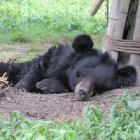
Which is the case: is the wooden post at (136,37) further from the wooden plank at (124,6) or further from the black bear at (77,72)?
the black bear at (77,72)

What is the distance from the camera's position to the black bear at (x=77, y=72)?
20.8ft

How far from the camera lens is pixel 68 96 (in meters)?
6.25

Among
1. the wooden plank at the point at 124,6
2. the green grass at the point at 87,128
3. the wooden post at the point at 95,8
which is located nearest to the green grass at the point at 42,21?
the wooden post at the point at 95,8

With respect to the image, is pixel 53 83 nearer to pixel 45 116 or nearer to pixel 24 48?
pixel 45 116

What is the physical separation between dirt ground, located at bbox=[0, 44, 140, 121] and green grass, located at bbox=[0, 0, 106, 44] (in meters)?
4.82

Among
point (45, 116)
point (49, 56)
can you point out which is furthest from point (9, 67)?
point (45, 116)

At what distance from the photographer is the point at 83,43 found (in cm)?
669

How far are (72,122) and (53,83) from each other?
2.06 metres

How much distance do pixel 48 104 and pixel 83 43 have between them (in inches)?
53.2

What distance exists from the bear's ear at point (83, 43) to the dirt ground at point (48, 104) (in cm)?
73

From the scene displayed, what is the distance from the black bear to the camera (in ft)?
20.8

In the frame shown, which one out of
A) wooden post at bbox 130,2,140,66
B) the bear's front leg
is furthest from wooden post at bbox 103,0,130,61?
the bear's front leg

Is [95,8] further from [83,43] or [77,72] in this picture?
[77,72]

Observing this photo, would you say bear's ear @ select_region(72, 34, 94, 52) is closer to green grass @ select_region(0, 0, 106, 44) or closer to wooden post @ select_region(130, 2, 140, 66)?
wooden post @ select_region(130, 2, 140, 66)
